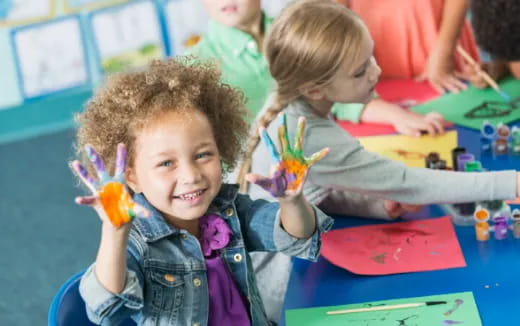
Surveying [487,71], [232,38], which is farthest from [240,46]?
[487,71]

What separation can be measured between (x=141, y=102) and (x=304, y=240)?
1.04 ft

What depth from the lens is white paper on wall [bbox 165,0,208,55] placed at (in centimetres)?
369

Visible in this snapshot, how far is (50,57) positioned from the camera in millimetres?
3701

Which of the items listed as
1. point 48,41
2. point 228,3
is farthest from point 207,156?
point 48,41

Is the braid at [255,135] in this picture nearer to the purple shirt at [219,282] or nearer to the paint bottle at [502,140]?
the purple shirt at [219,282]

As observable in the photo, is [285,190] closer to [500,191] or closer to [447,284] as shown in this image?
[447,284]

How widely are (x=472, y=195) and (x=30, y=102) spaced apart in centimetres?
279

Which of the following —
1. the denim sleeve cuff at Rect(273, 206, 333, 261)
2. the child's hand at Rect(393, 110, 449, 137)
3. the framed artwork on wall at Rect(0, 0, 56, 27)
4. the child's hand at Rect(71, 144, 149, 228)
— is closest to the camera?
the child's hand at Rect(71, 144, 149, 228)

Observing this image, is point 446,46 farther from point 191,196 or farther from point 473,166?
point 191,196

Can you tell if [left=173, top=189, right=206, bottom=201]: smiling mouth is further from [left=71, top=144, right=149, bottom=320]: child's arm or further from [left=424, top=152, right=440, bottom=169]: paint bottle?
[left=424, top=152, right=440, bottom=169]: paint bottle

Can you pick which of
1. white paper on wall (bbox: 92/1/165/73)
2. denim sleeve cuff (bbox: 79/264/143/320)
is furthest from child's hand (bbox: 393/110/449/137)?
white paper on wall (bbox: 92/1/165/73)

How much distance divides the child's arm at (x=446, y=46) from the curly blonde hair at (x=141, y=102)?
0.94m

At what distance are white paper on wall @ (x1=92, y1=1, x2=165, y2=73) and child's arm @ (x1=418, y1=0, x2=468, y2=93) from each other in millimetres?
1863

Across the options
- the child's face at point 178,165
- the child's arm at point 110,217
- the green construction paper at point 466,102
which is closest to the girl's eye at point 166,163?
the child's face at point 178,165
